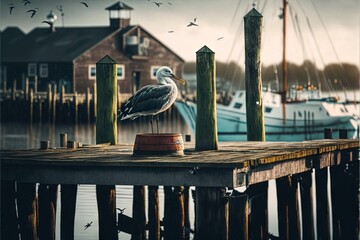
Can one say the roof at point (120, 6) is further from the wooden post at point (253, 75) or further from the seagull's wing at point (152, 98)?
the seagull's wing at point (152, 98)

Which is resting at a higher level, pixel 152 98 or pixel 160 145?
pixel 152 98

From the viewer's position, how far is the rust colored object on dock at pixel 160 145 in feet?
59.5

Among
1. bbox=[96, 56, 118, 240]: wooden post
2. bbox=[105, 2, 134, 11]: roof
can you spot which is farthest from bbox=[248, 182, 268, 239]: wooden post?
bbox=[105, 2, 134, 11]: roof

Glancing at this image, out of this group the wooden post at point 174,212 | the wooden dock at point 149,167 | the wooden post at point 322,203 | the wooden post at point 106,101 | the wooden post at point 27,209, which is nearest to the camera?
the wooden dock at point 149,167

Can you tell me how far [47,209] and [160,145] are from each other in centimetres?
241

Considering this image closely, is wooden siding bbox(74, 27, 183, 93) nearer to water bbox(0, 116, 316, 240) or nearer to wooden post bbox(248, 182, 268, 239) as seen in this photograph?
water bbox(0, 116, 316, 240)

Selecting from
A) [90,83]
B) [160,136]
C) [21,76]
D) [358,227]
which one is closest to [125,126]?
[90,83]

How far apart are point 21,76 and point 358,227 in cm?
6818

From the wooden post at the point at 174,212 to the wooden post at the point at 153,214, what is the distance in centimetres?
30

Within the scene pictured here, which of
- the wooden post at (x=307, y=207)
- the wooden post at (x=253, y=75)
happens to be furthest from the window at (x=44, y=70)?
the wooden post at (x=307, y=207)

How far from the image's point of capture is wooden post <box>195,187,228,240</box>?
1650 cm

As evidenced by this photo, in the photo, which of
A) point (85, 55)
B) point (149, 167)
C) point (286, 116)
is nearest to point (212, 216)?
point (149, 167)

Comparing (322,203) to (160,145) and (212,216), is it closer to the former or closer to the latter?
(160,145)

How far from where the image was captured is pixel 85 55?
8388 centimetres
